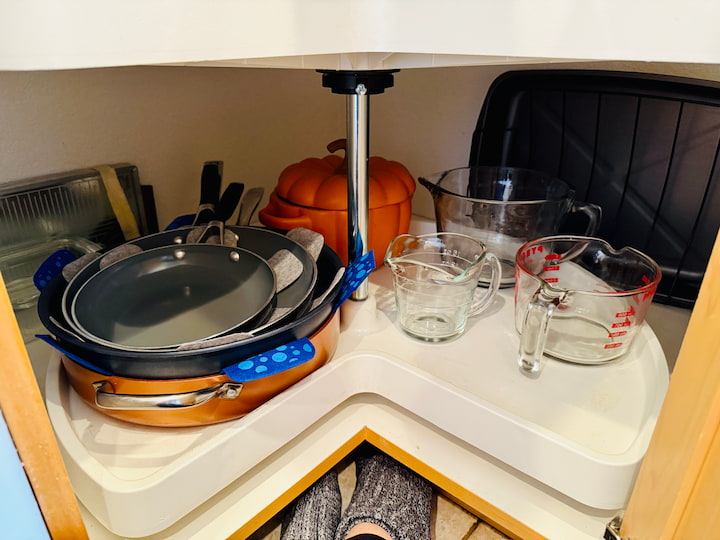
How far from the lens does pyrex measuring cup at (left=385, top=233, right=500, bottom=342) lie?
0.64m

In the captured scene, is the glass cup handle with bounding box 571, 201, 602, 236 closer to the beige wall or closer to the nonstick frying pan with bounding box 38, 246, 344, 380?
the beige wall

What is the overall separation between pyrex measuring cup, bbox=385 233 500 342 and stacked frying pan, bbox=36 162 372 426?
10 centimetres

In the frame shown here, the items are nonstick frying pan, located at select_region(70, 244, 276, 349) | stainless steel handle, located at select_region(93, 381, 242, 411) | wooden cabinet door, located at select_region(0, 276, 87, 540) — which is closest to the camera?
wooden cabinet door, located at select_region(0, 276, 87, 540)

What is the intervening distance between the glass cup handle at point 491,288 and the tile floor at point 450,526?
27 cm

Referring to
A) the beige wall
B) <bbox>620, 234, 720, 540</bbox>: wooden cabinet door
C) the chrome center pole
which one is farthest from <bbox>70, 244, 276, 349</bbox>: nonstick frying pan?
<bbox>620, 234, 720, 540</bbox>: wooden cabinet door

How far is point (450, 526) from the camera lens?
673mm

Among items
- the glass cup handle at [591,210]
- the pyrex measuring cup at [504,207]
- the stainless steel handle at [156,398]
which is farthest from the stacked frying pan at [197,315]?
the glass cup handle at [591,210]

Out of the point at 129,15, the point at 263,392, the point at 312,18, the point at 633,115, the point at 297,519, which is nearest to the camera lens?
the point at 129,15

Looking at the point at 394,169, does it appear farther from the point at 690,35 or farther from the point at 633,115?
the point at 690,35

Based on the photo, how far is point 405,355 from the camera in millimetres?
613

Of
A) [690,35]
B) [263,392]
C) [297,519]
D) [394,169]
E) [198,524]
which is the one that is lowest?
[297,519]

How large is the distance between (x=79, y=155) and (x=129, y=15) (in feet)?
1.79

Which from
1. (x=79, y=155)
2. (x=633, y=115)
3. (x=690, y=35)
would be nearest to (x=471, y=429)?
(x=690, y=35)

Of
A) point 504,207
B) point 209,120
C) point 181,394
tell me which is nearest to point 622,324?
point 504,207
